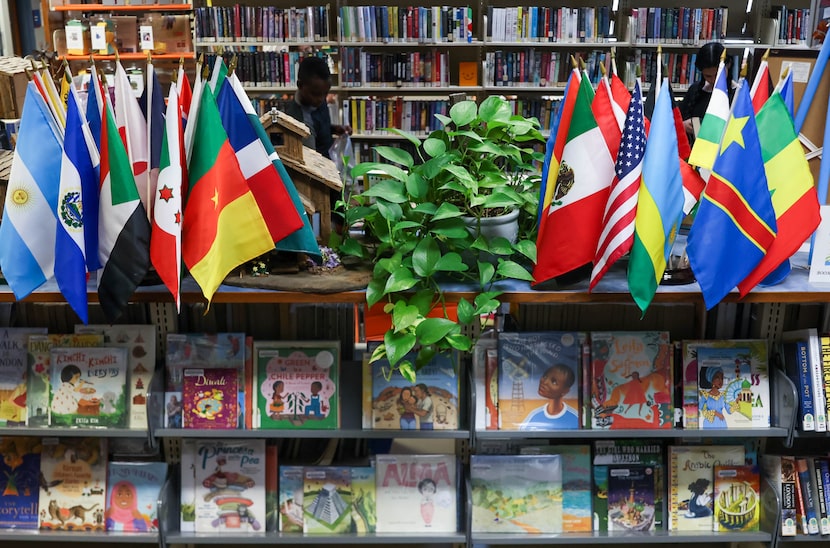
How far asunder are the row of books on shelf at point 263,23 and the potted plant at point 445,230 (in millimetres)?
4122

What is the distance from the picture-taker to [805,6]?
20.5ft

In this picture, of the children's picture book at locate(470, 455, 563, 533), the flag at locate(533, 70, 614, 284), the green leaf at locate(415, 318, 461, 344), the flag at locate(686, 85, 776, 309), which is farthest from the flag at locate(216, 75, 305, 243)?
the flag at locate(686, 85, 776, 309)

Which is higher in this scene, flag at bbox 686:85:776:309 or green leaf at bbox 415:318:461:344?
flag at bbox 686:85:776:309

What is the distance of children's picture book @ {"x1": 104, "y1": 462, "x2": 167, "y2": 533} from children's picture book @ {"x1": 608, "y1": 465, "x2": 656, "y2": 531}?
1.36m

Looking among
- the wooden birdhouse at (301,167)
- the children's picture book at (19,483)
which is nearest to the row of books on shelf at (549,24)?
the wooden birdhouse at (301,167)

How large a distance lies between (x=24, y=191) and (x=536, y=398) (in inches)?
59.4

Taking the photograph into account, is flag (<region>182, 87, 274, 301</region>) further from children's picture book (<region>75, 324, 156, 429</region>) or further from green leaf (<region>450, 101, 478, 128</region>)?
green leaf (<region>450, 101, 478, 128</region>)

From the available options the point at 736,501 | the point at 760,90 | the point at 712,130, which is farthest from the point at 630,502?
the point at 760,90

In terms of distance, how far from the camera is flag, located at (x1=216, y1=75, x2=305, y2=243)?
6.96 ft

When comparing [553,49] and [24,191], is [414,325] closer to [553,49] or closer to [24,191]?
[24,191]

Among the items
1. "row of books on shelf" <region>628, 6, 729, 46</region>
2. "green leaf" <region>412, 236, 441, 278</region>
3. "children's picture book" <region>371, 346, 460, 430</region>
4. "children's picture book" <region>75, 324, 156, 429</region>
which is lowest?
"children's picture book" <region>371, 346, 460, 430</region>

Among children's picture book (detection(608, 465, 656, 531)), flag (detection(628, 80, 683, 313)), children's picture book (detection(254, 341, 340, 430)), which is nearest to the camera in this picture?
flag (detection(628, 80, 683, 313))

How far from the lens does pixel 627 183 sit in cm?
204

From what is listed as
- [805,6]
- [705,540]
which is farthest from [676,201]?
[805,6]
